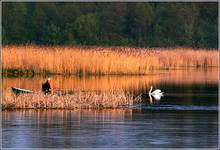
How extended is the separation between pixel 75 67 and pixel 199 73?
5.42 metres

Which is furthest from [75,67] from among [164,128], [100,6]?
[100,6]

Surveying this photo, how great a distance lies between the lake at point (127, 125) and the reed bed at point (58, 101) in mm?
354

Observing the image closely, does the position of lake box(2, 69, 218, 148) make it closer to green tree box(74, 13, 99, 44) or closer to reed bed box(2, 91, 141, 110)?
reed bed box(2, 91, 141, 110)

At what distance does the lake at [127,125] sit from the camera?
15125 millimetres

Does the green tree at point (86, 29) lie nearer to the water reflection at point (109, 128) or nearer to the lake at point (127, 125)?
the lake at point (127, 125)

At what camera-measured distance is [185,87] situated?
94.1 feet

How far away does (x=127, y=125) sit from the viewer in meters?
17.7

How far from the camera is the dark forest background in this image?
58.2 metres

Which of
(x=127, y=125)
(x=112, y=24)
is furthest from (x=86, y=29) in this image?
(x=127, y=125)

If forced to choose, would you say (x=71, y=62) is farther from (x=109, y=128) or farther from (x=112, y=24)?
(x=112, y=24)

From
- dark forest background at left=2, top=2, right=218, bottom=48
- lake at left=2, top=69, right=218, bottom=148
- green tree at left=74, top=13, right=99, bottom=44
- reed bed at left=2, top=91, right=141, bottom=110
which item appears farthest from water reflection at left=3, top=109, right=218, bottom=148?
green tree at left=74, top=13, right=99, bottom=44

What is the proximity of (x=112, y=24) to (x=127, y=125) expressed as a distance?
45108 millimetres

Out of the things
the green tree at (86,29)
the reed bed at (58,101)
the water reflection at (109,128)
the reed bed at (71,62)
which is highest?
the green tree at (86,29)

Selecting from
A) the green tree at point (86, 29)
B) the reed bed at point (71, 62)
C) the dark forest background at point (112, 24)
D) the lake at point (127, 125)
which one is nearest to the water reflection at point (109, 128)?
the lake at point (127, 125)
